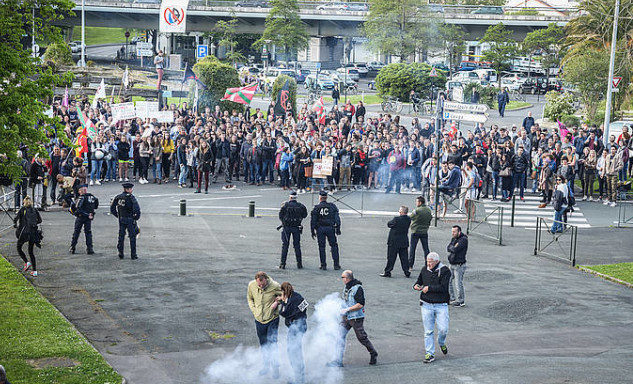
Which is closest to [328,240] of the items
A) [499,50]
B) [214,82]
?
[214,82]

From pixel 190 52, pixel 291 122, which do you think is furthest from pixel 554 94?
pixel 190 52

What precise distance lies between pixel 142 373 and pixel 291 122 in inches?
897

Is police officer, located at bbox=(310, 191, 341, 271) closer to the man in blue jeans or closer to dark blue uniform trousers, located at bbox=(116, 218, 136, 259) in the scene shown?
dark blue uniform trousers, located at bbox=(116, 218, 136, 259)

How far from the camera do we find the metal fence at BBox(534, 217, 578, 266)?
68.6 ft

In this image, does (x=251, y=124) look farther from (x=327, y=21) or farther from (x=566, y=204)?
(x=327, y=21)

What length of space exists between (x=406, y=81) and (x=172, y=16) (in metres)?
17.0

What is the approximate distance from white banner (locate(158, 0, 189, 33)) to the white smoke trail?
43970 mm

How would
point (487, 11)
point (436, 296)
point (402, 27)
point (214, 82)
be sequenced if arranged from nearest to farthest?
point (436, 296) → point (214, 82) → point (402, 27) → point (487, 11)

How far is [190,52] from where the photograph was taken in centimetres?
10519

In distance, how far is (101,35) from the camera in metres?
124

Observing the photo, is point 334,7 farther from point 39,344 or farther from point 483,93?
point 39,344

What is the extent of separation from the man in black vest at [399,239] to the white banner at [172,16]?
3991 centimetres

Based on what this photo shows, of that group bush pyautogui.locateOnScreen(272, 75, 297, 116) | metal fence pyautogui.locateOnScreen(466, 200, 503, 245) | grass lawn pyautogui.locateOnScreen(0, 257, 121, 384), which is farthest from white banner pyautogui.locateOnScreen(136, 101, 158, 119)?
grass lawn pyautogui.locateOnScreen(0, 257, 121, 384)

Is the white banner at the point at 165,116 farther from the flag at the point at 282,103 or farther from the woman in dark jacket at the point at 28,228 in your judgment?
the woman in dark jacket at the point at 28,228
